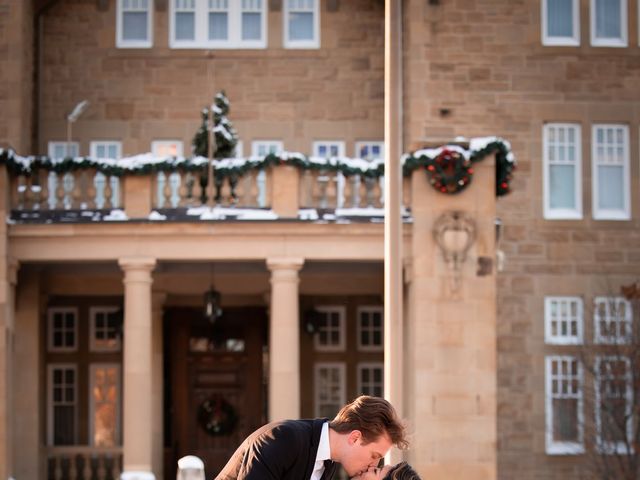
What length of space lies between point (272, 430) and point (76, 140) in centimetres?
2100

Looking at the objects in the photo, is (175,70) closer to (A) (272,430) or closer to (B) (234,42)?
(B) (234,42)

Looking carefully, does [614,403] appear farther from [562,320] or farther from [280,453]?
[280,453]

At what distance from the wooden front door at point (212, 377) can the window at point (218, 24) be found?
16.5 feet

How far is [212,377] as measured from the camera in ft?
91.8

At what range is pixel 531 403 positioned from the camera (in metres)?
26.1

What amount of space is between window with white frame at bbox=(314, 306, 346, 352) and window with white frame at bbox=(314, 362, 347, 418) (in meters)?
0.32

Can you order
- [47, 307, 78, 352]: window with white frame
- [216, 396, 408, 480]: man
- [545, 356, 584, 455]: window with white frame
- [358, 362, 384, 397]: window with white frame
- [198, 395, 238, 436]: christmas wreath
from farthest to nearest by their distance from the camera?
[198, 395, 238, 436]: christmas wreath → [47, 307, 78, 352]: window with white frame → [358, 362, 384, 397]: window with white frame → [545, 356, 584, 455]: window with white frame → [216, 396, 408, 480]: man

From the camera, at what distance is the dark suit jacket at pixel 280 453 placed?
666 cm

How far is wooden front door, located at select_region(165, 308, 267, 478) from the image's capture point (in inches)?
1093

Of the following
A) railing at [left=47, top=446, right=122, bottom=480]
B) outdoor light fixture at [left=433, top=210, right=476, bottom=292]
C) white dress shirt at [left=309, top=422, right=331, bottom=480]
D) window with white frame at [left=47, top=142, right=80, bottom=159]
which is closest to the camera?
white dress shirt at [left=309, top=422, right=331, bottom=480]

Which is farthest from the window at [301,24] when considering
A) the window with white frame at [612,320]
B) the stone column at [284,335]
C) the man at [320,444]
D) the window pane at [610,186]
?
the man at [320,444]

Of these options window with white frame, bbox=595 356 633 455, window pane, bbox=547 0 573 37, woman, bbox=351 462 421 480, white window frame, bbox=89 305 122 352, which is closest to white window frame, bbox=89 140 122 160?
white window frame, bbox=89 305 122 352

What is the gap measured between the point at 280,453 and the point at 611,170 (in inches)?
825

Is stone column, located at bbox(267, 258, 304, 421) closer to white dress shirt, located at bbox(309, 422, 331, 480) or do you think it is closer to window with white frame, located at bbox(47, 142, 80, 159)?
window with white frame, located at bbox(47, 142, 80, 159)
